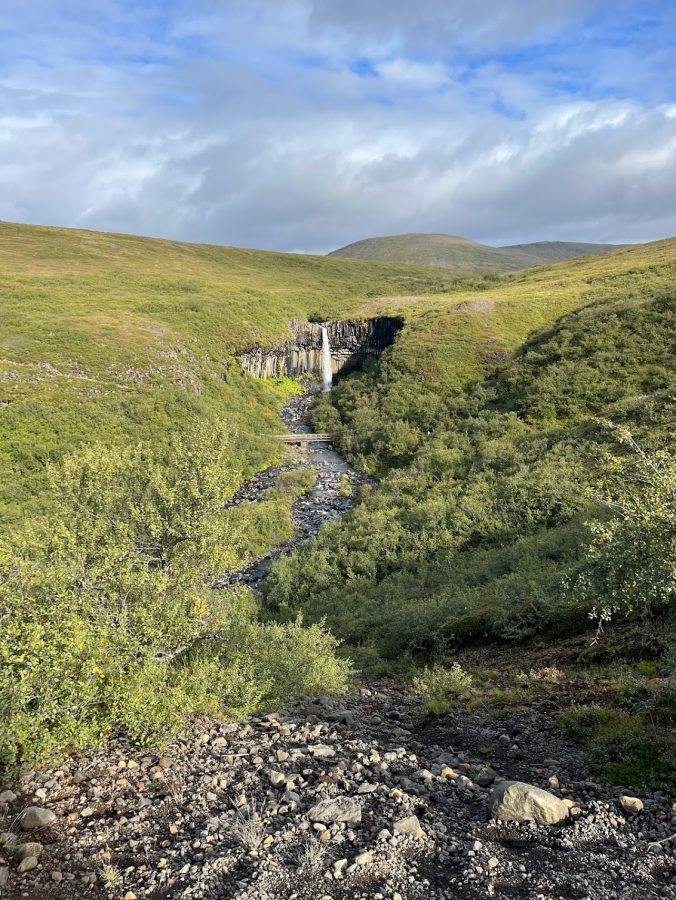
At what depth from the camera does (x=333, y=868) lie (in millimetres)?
6695

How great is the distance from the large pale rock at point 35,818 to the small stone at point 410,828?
5.02 metres

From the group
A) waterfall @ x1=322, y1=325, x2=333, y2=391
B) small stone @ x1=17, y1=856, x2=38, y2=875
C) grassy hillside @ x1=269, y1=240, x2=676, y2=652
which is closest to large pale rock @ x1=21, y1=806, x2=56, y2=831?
small stone @ x1=17, y1=856, x2=38, y2=875

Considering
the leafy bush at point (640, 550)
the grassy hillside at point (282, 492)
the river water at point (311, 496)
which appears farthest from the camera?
the river water at point (311, 496)

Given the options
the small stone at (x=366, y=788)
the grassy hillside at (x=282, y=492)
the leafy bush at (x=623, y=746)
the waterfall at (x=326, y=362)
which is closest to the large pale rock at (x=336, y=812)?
the small stone at (x=366, y=788)

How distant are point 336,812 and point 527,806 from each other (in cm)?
278

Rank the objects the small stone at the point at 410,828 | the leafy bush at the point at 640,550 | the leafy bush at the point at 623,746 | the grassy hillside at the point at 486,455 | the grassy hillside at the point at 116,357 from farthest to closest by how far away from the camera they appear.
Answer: the grassy hillside at the point at 116,357 < the grassy hillside at the point at 486,455 < the leafy bush at the point at 640,550 < the leafy bush at the point at 623,746 < the small stone at the point at 410,828

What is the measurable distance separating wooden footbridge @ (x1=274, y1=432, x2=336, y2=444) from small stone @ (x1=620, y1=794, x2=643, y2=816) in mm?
49606

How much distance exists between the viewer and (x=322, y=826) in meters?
7.42

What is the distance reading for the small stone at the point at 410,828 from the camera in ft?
23.8

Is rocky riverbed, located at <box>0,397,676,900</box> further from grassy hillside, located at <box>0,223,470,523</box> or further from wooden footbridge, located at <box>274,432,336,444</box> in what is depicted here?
wooden footbridge, located at <box>274,432,336,444</box>

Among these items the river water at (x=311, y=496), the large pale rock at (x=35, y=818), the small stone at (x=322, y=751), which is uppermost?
the large pale rock at (x=35, y=818)

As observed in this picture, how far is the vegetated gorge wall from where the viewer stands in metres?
75.4

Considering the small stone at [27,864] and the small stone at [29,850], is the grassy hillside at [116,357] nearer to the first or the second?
the small stone at [29,850]

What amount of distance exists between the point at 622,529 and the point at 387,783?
6.12m
